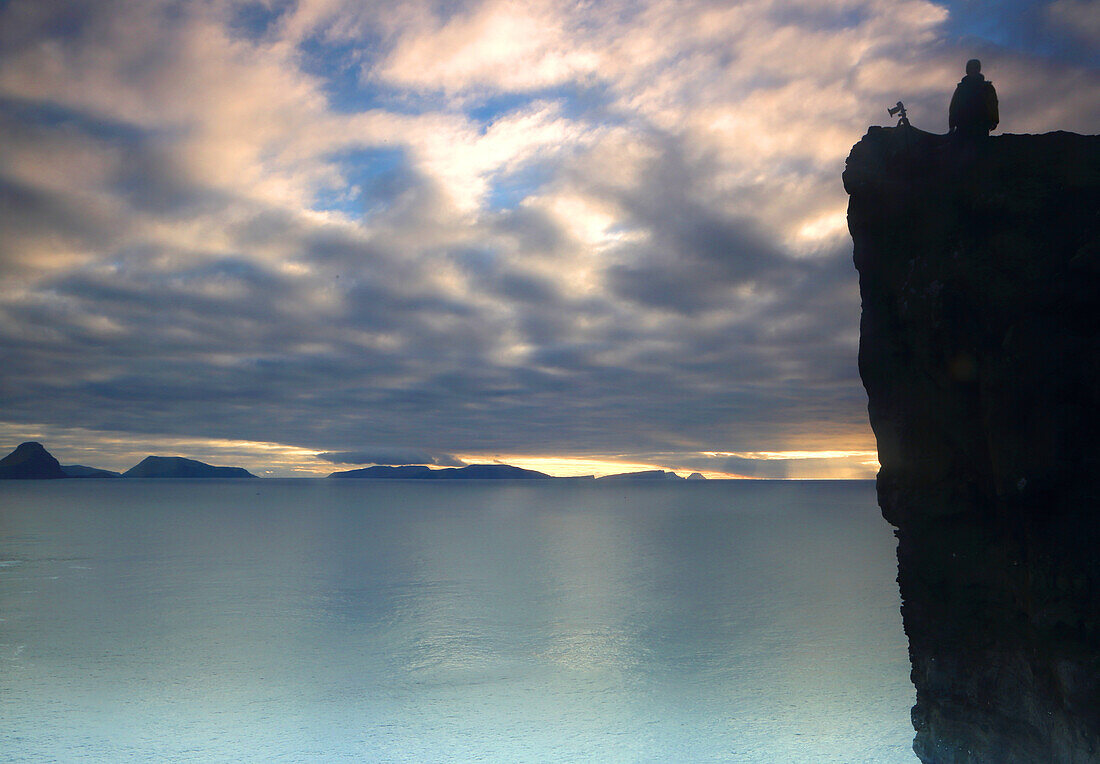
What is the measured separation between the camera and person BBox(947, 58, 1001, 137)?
975 cm

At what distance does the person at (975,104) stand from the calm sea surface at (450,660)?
535 inches

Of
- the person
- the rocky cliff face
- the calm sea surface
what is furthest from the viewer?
the calm sea surface

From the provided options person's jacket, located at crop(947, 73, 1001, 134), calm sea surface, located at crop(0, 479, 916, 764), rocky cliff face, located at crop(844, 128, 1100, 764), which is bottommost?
calm sea surface, located at crop(0, 479, 916, 764)

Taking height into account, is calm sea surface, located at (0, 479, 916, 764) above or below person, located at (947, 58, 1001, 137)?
below

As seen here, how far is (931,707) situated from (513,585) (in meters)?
28.5

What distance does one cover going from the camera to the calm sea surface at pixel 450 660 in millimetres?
16125

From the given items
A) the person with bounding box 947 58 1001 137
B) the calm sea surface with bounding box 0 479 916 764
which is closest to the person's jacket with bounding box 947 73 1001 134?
the person with bounding box 947 58 1001 137

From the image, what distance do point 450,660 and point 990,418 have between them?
18637mm

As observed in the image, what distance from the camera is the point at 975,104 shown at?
9891 millimetres

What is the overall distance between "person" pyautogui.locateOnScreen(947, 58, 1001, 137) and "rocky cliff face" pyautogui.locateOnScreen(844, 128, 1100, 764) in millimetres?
270

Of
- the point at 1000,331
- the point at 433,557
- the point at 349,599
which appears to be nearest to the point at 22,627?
the point at 349,599

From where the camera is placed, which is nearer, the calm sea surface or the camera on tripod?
the camera on tripod

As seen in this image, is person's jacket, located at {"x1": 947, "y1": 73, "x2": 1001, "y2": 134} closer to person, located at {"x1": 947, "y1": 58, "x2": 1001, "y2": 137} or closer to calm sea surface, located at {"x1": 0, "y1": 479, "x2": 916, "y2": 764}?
person, located at {"x1": 947, "y1": 58, "x2": 1001, "y2": 137}

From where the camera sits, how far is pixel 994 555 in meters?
9.66
